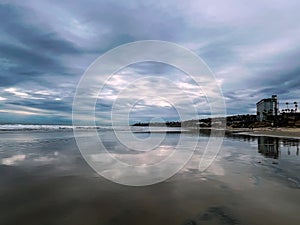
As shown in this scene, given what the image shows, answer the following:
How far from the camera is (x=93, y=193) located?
725cm

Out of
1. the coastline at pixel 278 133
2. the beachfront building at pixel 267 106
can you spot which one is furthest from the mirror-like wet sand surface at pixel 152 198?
the beachfront building at pixel 267 106

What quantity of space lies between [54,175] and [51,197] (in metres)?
2.95

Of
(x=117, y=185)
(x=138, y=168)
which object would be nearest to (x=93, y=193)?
(x=117, y=185)

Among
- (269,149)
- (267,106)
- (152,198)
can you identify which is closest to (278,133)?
(269,149)

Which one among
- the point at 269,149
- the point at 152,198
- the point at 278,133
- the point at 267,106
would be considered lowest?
the point at 152,198

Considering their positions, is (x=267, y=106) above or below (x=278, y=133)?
above

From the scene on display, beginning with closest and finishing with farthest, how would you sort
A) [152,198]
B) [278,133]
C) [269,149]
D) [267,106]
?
[152,198]
[269,149]
[278,133]
[267,106]

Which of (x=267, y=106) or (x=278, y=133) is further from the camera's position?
(x=267, y=106)

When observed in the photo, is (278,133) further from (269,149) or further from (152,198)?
(152,198)

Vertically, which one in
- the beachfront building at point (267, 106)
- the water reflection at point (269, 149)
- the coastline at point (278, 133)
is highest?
the beachfront building at point (267, 106)

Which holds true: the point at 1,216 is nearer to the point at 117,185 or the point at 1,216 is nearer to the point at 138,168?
the point at 117,185

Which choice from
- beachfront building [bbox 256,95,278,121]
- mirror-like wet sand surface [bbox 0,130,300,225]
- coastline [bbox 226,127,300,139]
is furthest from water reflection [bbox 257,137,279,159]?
beachfront building [bbox 256,95,278,121]

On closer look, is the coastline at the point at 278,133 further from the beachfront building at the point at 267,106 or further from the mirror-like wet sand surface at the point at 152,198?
the beachfront building at the point at 267,106

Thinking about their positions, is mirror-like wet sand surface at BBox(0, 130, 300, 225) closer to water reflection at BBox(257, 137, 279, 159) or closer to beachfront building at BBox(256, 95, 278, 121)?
water reflection at BBox(257, 137, 279, 159)
